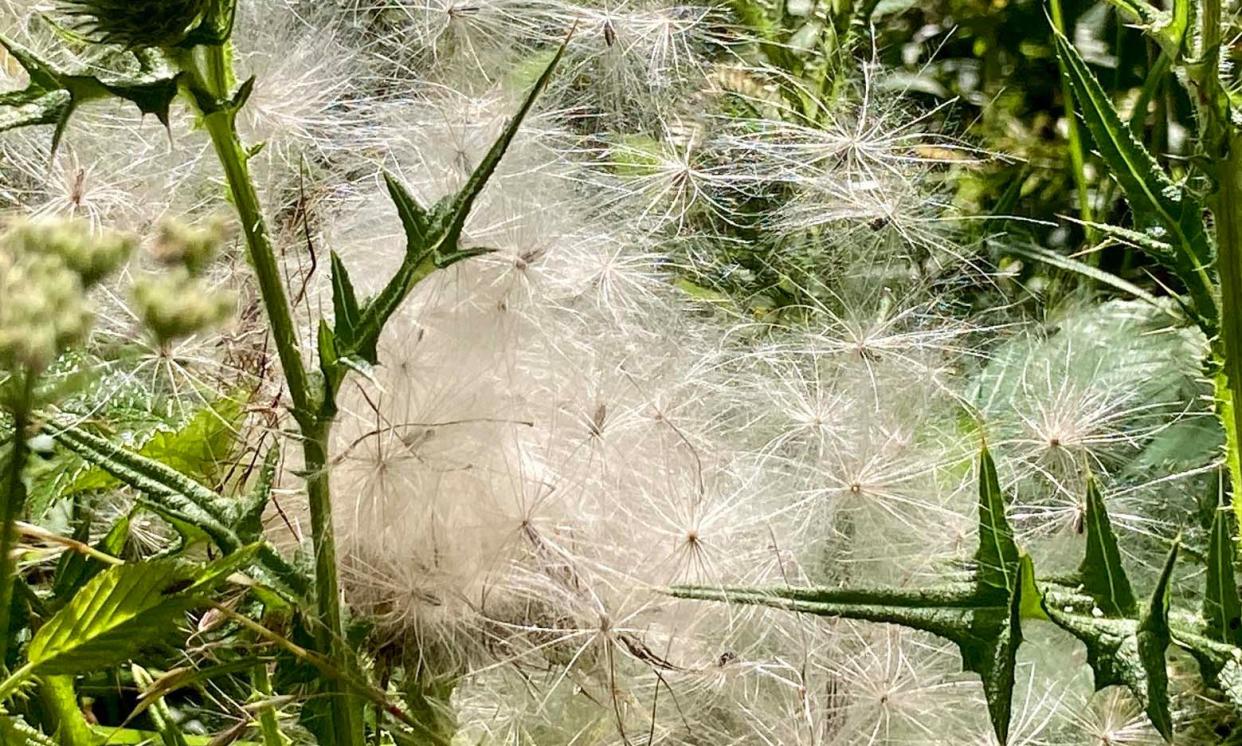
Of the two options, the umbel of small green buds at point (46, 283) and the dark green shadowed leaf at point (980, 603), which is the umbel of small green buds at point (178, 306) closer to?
the umbel of small green buds at point (46, 283)

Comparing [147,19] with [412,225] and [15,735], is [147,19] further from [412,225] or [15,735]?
[15,735]

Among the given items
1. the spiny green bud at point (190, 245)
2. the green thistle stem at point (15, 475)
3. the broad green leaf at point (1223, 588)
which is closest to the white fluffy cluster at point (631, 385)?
the broad green leaf at point (1223, 588)

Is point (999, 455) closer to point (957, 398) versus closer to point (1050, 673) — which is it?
point (957, 398)

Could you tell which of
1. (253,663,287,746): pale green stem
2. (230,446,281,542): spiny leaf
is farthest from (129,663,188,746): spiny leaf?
(230,446,281,542): spiny leaf

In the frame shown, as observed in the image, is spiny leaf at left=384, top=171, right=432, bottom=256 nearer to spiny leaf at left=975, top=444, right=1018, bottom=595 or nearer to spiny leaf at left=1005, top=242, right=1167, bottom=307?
spiny leaf at left=975, top=444, right=1018, bottom=595

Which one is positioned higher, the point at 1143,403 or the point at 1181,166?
the point at 1181,166

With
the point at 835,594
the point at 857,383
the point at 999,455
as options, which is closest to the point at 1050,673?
the point at 999,455
